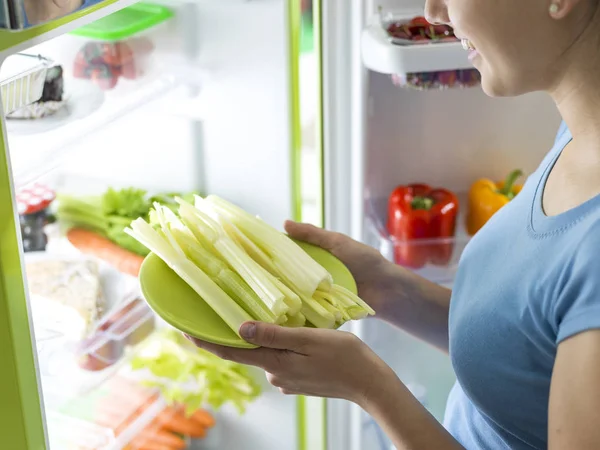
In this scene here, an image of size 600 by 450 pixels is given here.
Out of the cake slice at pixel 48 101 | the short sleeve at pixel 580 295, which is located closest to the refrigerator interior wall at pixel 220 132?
the cake slice at pixel 48 101

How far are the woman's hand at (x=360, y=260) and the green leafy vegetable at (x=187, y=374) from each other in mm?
474

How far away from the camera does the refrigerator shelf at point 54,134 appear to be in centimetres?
118

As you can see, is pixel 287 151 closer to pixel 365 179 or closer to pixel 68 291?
pixel 365 179

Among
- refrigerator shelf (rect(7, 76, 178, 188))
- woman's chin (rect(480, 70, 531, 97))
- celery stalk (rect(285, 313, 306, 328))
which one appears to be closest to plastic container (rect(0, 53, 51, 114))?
refrigerator shelf (rect(7, 76, 178, 188))

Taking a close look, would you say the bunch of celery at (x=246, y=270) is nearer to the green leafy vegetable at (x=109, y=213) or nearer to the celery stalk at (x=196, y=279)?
the celery stalk at (x=196, y=279)

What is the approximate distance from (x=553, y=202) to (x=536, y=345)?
180mm

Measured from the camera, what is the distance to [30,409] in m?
0.90

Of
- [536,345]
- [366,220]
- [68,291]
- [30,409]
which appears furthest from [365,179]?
[30,409]

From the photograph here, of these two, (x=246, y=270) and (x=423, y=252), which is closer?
(x=246, y=270)

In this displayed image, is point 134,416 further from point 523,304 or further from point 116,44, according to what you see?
point 523,304

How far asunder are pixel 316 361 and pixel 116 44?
30.2 inches

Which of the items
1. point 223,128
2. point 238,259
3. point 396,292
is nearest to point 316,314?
point 238,259

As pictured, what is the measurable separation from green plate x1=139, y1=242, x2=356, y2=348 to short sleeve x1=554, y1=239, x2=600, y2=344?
Result: 334 mm

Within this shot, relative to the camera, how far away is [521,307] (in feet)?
3.26
